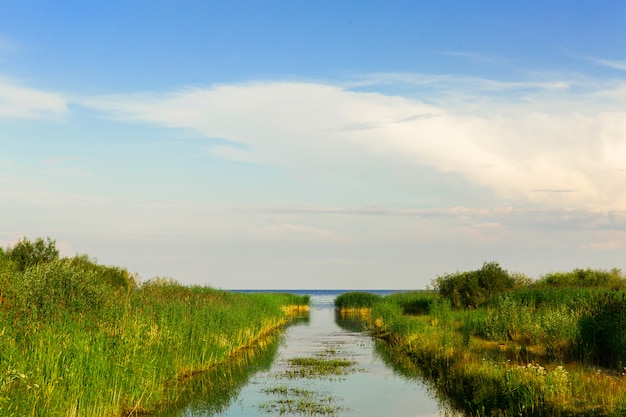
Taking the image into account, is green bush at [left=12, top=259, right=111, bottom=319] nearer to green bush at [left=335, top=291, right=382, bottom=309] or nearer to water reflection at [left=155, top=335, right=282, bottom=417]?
water reflection at [left=155, top=335, right=282, bottom=417]

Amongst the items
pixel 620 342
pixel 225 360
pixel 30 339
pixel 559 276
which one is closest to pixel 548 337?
pixel 620 342

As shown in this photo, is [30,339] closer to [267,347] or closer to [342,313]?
[267,347]

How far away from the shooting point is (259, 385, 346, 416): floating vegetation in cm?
1950

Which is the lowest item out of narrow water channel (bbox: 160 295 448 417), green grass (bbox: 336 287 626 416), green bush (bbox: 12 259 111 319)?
narrow water channel (bbox: 160 295 448 417)

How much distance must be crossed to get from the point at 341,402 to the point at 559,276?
37.7 metres

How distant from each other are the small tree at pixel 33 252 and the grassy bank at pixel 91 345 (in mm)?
17970

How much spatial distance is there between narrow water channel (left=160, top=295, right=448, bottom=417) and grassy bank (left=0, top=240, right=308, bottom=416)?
120cm

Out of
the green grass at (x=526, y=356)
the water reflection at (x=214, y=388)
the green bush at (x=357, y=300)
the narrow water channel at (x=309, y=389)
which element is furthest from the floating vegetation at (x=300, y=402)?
the green bush at (x=357, y=300)

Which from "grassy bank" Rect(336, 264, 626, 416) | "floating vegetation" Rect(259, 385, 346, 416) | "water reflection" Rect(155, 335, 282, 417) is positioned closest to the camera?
"grassy bank" Rect(336, 264, 626, 416)

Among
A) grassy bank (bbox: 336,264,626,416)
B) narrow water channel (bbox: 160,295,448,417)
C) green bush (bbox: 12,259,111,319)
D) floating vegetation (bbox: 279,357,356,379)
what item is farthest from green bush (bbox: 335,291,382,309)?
green bush (bbox: 12,259,111,319)

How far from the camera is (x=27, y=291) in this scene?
21.6 meters

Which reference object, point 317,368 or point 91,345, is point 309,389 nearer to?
point 317,368

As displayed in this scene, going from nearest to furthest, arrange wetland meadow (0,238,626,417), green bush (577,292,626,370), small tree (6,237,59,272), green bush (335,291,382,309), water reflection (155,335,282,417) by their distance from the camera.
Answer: wetland meadow (0,238,626,417) < water reflection (155,335,282,417) < green bush (577,292,626,370) < small tree (6,237,59,272) < green bush (335,291,382,309)

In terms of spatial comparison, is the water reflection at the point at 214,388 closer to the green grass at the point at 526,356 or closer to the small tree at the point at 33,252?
the green grass at the point at 526,356
